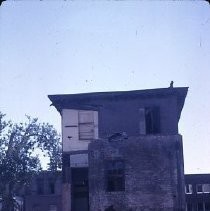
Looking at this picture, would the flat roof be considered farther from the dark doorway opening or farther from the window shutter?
the dark doorway opening

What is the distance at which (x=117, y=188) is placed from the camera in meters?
19.5

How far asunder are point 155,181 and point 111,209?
2895mm

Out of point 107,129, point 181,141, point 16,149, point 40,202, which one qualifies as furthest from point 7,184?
point 181,141

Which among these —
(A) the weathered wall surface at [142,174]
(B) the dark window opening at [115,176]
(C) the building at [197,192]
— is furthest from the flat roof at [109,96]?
(C) the building at [197,192]

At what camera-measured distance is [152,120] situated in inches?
820

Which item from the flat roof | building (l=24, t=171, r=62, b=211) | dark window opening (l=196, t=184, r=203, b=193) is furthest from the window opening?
the flat roof

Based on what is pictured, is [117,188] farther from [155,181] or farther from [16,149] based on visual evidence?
[16,149]

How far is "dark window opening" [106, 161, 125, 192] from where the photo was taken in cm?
1956

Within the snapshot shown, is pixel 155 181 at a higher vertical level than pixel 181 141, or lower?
lower

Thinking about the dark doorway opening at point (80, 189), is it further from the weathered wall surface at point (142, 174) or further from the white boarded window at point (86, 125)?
the white boarded window at point (86, 125)

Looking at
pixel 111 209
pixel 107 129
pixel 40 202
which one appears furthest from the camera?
pixel 40 202

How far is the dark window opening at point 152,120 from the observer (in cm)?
2056

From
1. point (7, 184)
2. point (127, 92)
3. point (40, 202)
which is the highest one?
point (127, 92)

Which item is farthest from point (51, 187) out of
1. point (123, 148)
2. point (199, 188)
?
point (123, 148)
